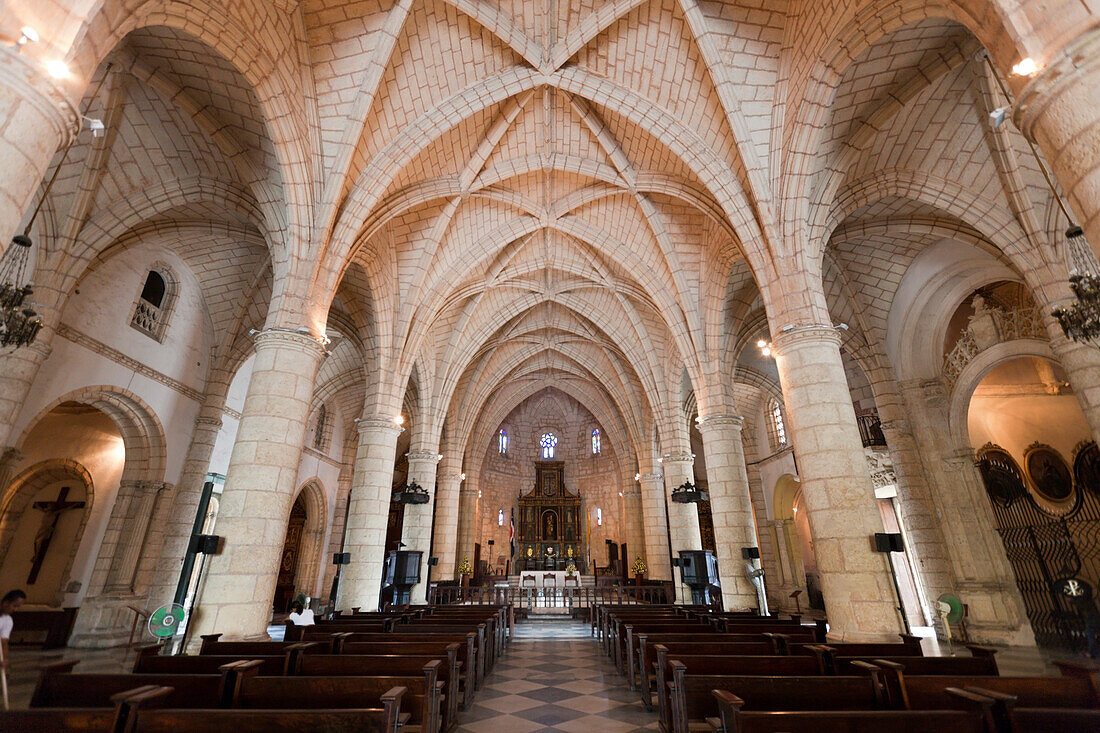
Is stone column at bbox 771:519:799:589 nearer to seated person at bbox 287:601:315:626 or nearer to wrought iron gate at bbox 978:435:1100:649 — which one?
wrought iron gate at bbox 978:435:1100:649

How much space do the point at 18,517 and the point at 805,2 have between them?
69.0 ft

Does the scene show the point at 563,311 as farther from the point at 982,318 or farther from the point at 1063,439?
the point at 1063,439

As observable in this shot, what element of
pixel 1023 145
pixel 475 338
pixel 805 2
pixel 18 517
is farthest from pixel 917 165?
pixel 18 517

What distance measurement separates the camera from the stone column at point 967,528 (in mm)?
9703

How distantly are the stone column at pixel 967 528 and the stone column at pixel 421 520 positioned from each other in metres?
12.4

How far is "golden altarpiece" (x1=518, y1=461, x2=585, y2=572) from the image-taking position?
25859 mm

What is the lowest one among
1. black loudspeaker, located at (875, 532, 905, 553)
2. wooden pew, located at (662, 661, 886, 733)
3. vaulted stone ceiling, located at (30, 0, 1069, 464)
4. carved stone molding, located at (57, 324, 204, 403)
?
wooden pew, located at (662, 661, 886, 733)

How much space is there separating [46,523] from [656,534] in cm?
1795

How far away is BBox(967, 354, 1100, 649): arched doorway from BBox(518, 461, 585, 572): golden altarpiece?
17.9 m

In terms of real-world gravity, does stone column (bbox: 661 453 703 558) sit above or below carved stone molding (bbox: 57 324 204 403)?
below

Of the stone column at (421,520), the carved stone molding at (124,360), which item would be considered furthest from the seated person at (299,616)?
the carved stone molding at (124,360)

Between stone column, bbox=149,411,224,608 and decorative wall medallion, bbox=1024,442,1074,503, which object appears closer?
decorative wall medallion, bbox=1024,442,1074,503

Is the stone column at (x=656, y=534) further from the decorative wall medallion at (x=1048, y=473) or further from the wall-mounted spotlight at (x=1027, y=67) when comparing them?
the wall-mounted spotlight at (x=1027, y=67)

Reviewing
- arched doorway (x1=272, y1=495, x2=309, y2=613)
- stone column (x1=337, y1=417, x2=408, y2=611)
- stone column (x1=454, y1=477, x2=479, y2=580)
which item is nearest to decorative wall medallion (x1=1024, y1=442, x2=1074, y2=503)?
stone column (x1=337, y1=417, x2=408, y2=611)
